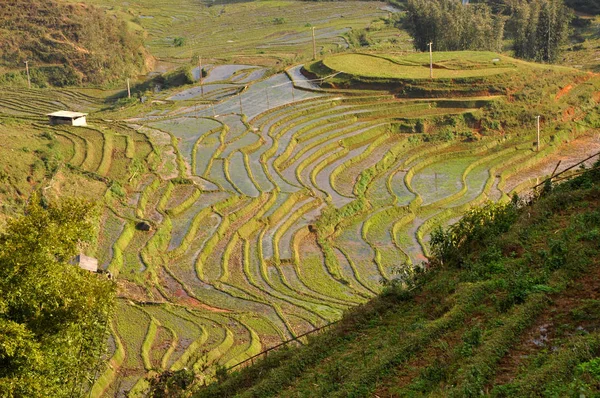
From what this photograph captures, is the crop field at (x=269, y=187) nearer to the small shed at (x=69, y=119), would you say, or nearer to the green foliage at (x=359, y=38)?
the small shed at (x=69, y=119)

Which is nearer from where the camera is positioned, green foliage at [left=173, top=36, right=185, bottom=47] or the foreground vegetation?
the foreground vegetation

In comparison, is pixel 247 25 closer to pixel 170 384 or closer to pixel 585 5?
pixel 585 5

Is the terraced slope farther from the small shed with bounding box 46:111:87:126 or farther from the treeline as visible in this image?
the treeline

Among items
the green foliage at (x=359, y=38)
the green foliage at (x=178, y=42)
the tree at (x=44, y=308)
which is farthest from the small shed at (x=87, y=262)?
the green foliage at (x=178, y=42)

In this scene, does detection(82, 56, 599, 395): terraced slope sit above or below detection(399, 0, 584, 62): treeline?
Result: below

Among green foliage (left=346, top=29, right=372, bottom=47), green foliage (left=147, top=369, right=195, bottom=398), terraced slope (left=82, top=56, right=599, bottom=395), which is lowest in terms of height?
terraced slope (left=82, top=56, right=599, bottom=395)

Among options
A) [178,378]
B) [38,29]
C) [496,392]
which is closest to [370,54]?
[38,29]

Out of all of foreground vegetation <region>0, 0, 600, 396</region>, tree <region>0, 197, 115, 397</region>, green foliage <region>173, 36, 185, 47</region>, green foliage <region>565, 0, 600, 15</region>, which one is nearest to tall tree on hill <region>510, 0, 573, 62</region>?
foreground vegetation <region>0, 0, 600, 396</region>
